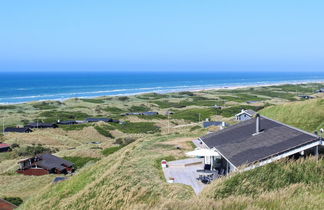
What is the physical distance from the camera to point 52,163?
42688 mm

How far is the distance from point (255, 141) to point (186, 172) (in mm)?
4078

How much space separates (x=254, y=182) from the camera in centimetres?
1273

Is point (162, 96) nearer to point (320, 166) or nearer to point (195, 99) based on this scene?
point (195, 99)

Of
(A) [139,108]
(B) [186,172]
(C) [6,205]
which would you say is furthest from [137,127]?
(B) [186,172]

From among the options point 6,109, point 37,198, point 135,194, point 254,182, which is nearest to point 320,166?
point 254,182

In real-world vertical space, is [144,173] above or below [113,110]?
above

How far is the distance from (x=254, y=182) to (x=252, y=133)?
27.0 feet

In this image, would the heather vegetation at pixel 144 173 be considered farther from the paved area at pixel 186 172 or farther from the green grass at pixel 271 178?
the paved area at pixel 186 172

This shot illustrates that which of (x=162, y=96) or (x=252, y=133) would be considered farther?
(x=162, y=96)

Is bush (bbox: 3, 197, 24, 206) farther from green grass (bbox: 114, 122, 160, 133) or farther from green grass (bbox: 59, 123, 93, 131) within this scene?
green grass (bbox: 59, 123, 93, 131)

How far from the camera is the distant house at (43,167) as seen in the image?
4128cm

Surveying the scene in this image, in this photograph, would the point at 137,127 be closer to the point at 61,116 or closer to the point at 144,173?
the point at 61,116

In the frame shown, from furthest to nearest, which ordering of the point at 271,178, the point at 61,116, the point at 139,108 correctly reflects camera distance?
the point at 139,108 < the point at 61,116 < the point at 271,178

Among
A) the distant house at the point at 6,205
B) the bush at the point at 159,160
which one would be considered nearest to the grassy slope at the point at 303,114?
the bush at the point at 159,160
